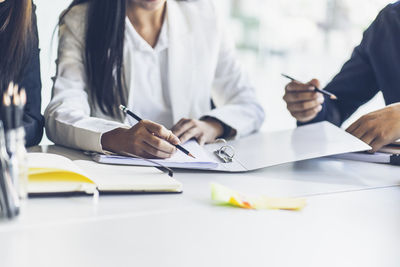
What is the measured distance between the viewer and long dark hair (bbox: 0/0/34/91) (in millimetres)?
1245

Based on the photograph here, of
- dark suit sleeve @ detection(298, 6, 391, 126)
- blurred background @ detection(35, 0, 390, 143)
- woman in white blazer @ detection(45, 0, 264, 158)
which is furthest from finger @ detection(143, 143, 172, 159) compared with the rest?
blurred background @ detection(35, 0, 390, 143)

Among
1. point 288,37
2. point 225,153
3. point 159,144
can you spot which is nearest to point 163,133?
point 159,144

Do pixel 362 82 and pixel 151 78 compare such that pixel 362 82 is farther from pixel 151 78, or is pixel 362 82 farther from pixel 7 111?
pixel 7 111

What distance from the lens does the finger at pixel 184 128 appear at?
4.06ft

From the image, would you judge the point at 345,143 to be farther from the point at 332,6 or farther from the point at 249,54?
the point at 332,6

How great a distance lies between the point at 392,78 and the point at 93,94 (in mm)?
871

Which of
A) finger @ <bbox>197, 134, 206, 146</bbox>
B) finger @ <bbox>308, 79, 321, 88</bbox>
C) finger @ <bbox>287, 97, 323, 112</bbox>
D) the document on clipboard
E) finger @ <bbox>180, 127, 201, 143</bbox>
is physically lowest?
finger @ <bbox>197, 134, 206, 146</bbox>

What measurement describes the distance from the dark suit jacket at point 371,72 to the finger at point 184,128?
43 centimetres

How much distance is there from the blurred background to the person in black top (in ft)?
10.7

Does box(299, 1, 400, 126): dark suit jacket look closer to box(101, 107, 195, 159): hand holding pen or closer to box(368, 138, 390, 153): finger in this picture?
box(368, 138, 390, 153): finger

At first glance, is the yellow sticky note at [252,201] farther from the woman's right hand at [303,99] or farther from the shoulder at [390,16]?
the shoulder at [390,16]

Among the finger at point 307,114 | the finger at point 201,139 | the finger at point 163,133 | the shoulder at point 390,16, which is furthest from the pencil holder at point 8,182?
the shoulder at point 390,16

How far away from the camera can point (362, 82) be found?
1658 millimetres

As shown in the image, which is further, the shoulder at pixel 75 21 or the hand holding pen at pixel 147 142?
the shoulder at pixel 75 21
